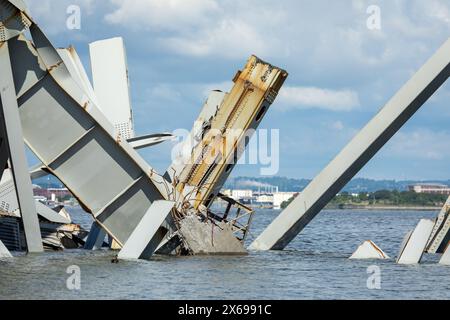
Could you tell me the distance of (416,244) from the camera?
36.7 m

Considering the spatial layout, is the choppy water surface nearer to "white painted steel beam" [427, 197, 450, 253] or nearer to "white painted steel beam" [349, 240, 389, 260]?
"white painted steel beam" [349, 240, 389, 260]

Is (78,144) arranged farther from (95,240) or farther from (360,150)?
(360,150)

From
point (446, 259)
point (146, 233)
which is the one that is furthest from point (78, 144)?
point (446, 259)

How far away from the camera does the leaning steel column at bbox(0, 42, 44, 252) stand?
3412cm

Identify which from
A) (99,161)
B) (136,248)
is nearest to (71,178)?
(99,161)

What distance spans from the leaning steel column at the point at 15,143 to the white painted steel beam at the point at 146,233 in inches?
135

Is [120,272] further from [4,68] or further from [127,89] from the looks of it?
[127,89]

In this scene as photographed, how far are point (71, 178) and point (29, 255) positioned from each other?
288 centimetres

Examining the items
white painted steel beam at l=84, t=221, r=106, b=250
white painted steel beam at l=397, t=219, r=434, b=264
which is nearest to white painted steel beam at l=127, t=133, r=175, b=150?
white painted steel beam at l=84, t=221, r=106, b=250

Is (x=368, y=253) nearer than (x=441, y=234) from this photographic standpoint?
Yes

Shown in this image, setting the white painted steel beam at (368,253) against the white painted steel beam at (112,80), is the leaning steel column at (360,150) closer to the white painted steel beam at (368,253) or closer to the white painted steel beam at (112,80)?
the white painted steel beam at (368,253)

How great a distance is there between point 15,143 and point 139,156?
4.22 metres

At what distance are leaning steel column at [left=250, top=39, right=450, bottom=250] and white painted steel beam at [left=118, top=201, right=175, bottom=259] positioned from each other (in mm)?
5898
